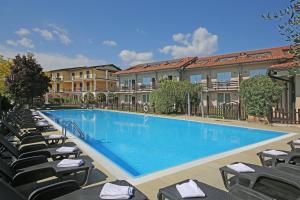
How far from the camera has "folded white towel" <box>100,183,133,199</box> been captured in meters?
3.01

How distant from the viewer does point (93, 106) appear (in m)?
37.0

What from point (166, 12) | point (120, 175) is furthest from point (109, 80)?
point (120, 175)

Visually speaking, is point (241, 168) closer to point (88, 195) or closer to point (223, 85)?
point (88, 195)

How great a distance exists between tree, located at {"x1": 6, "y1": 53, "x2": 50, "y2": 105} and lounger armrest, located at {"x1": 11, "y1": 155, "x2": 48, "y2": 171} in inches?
1139

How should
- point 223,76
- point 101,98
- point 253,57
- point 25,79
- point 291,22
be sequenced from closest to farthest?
point 291,22 → point 253,57 → point 223,76 → point 25,79 → point 101,98

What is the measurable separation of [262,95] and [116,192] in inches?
595

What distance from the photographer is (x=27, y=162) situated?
4.48m

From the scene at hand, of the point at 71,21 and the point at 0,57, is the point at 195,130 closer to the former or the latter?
the point at 71,21

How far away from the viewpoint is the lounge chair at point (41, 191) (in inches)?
103

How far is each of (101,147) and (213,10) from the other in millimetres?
13890

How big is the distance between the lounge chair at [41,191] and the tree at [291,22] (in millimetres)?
5749

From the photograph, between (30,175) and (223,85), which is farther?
(223,85)

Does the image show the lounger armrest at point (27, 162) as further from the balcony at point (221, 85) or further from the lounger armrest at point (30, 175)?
the balcony at point (221, 85)

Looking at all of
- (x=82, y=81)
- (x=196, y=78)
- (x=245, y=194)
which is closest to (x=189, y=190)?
(x=245, y=194)
